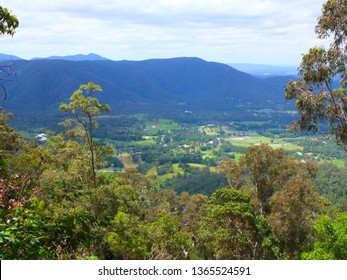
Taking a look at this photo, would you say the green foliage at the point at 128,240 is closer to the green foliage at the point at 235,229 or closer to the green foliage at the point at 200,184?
the green foliage at the point at 235,229

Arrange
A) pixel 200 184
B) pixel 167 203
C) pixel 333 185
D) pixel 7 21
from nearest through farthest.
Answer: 1. pixel 7 21
2. pixel 167 203
3. pixel 333 185
4. pixel 200 184

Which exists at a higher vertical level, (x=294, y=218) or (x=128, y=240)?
(x=128, y=240)

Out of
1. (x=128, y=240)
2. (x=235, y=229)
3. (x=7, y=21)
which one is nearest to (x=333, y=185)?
(x=235, y=229)

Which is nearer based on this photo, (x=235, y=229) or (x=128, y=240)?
(x=128, y=240)

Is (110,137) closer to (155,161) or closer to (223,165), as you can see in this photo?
(155,161)

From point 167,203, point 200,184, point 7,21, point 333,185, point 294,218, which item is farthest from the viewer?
point 200,184

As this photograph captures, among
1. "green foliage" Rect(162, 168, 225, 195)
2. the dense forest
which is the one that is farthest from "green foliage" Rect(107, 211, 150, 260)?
"green foliage" Rect(162, 168, 225, 195)

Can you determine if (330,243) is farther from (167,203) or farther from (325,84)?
(167,203)

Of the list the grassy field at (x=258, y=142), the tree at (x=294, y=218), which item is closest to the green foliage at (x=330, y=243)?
the tree at (x=294, y=218)

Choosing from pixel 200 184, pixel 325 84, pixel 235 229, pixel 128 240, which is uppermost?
pixel 325 84
